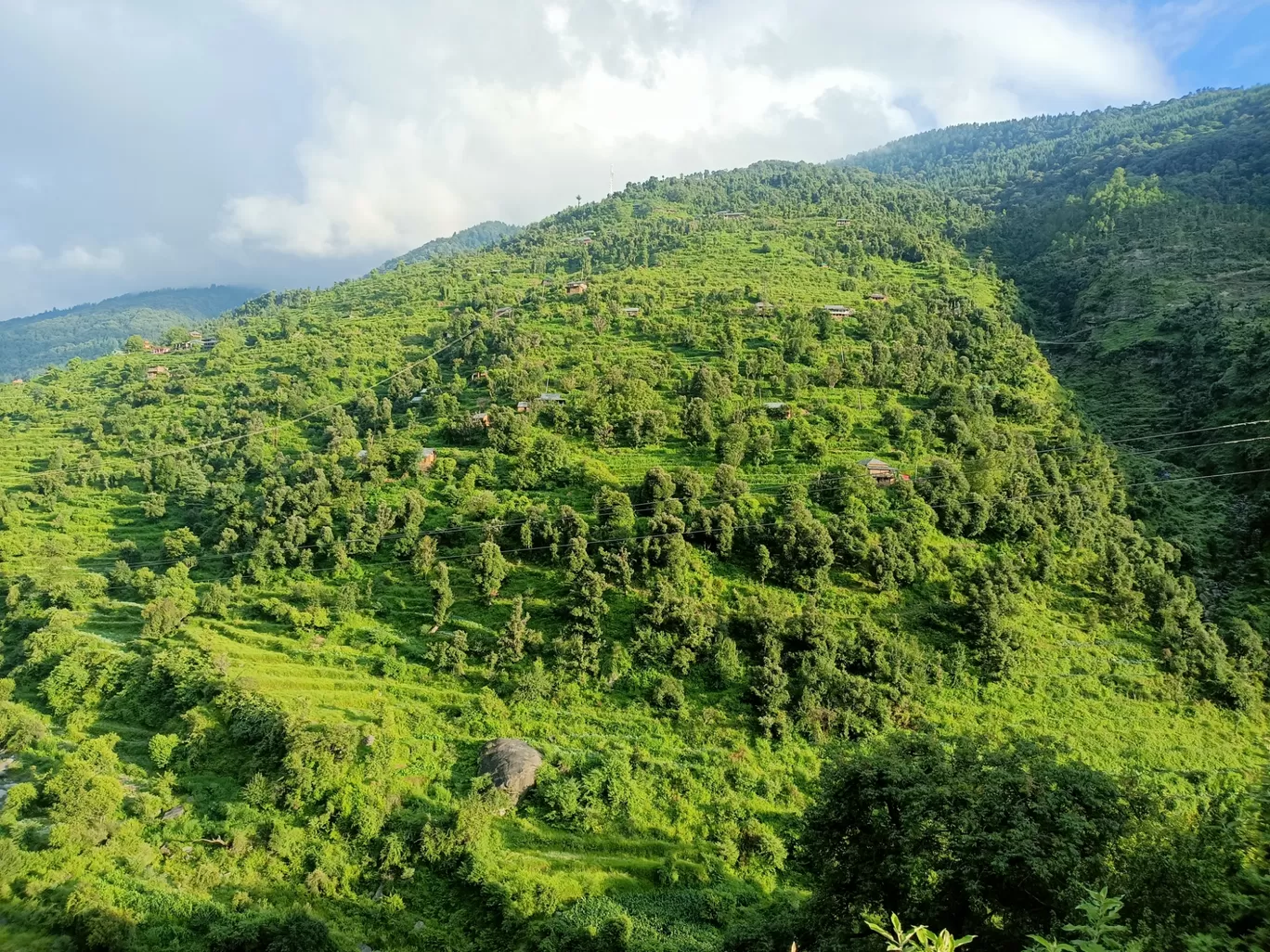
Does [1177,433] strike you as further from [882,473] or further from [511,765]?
[511,765]

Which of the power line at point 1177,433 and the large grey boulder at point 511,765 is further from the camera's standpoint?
the power line at point 1177,433

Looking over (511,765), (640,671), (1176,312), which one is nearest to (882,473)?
(640,671)

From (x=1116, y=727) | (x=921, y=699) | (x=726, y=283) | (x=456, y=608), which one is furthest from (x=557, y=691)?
(x=726, y=283)

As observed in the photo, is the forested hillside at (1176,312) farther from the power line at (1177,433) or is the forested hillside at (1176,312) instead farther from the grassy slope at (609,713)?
the grassy slope at (609,713)

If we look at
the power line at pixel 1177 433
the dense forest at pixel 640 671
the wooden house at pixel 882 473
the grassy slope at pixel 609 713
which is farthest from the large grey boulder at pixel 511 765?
the power line at pixel 1177 433

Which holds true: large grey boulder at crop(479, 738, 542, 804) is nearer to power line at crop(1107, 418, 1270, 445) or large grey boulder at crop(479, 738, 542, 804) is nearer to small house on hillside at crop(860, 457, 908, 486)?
small house on hillside at crop(860, 457, 908, 486)

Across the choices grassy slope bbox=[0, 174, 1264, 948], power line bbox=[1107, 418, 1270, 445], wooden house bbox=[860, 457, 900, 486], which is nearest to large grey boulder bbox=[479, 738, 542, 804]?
grassy slope bbox=[0, 174, 1264, 948]
